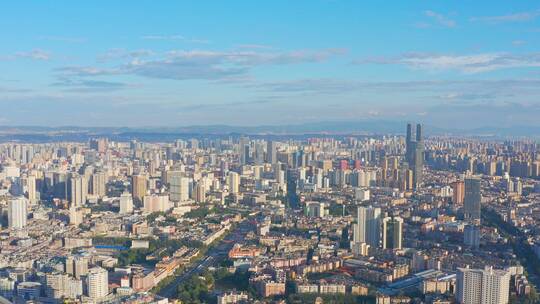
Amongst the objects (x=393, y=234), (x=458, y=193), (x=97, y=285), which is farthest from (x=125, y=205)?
(x=458, y=193)

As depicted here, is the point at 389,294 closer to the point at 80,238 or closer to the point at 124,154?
the point at 80,238

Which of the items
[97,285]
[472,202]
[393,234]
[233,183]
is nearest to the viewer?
[97,285]

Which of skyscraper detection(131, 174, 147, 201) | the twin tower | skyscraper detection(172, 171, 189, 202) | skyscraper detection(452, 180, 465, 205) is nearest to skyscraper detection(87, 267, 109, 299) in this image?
skyscraper detection(172, 171, 189, 202)

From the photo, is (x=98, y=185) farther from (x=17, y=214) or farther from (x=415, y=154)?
(x=415, y=154)

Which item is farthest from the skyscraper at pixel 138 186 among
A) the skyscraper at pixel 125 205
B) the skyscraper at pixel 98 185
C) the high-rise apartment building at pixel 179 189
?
the skyscraper at pixel 125 205

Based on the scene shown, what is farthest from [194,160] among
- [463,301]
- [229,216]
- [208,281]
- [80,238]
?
[463,301]

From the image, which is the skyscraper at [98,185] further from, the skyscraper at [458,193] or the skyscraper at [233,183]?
the skyscraper at [458,193]

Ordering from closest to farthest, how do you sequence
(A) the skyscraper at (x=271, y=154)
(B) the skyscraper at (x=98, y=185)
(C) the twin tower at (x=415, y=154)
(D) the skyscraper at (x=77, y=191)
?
(D) the skyscraper at (x=77, y=191) < (B) the skyscraper at (x=98, y=185) < (C) the twin tower at (x=415, y=154) < (A) the skyscraper at (x=271, y=154)
